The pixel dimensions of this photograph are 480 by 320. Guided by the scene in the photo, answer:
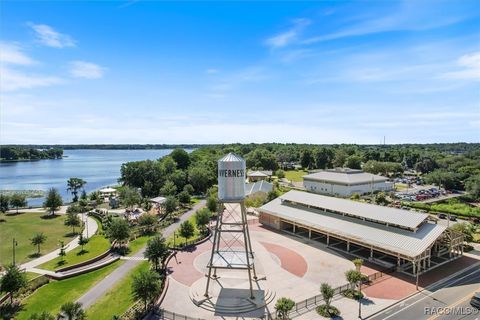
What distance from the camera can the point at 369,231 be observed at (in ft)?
129

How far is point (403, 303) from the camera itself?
27766 mm

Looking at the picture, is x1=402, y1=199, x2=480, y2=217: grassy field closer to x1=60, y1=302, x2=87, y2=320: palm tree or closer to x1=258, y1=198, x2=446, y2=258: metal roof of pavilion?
x1=258, y1=198, x2=446, y2=258: metal roof of pavilion

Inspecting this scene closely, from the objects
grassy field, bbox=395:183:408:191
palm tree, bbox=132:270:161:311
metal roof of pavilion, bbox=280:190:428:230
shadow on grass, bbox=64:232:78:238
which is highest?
metal roof of pavilion, bbox=280:190:428:230

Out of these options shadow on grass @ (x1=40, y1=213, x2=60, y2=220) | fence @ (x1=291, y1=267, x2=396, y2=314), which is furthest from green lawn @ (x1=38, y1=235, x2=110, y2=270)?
fence @ (x1=291, y1=267, x2=396, y2=314)

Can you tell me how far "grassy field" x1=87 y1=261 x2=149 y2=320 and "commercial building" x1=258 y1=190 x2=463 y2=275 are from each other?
26360 millimetres

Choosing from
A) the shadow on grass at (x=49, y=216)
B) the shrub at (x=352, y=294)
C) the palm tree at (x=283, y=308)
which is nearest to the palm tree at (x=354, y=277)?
the shrub at (x=352, y=294)

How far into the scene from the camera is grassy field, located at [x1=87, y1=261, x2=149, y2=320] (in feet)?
89.2

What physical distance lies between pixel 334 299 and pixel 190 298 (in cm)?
1346

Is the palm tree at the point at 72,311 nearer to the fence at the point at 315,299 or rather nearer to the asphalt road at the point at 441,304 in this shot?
the fence at the point at 315,299

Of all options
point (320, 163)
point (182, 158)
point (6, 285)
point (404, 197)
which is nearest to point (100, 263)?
point (6, 285)

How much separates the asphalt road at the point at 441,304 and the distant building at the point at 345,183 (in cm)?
5159

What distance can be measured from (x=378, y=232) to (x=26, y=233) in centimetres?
5479

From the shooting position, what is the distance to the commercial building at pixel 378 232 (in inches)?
1366

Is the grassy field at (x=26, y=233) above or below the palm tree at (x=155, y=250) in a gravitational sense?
below
